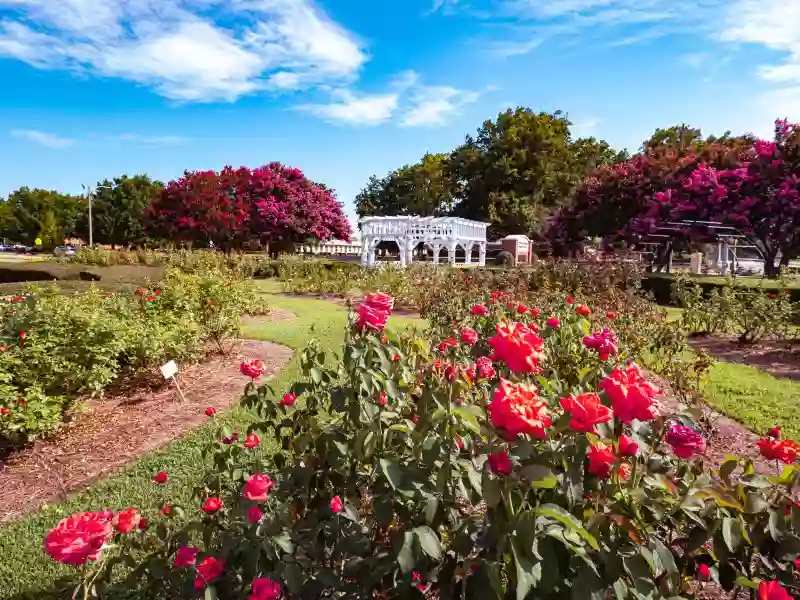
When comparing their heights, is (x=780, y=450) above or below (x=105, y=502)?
above

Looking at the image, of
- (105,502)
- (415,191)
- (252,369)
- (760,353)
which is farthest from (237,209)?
(252,369)

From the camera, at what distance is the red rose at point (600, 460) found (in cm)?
126

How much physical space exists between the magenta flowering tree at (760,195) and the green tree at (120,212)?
144 feet

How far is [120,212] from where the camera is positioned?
1924 inches

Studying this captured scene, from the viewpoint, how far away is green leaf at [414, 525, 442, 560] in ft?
4.20

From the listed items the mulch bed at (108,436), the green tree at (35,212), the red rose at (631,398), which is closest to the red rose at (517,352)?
the red rose at (631,398)

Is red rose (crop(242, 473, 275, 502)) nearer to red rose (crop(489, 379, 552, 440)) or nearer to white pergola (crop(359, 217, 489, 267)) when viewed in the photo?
red rose (crop(489, 379, 552, 440))

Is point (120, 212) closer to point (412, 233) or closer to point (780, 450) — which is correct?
point (412, 233)

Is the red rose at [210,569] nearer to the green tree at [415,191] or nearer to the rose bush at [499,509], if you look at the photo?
the rose bush at [499,509]

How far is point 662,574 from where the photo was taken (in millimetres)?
1399

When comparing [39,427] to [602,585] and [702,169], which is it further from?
[702,169]

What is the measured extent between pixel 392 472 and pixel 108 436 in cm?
386

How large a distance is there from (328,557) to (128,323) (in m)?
4.11

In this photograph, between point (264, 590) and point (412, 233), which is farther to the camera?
point (412, 233)
